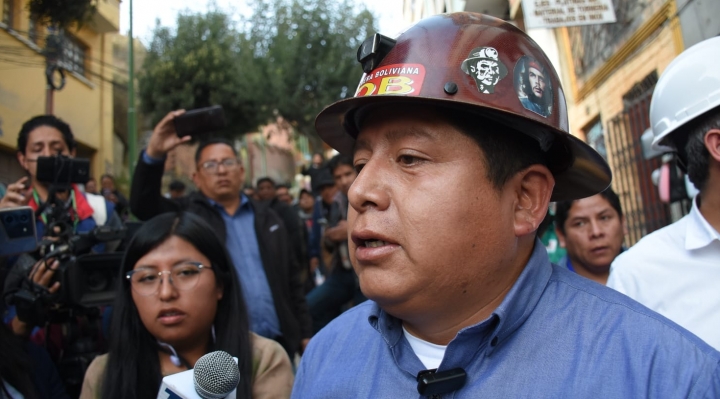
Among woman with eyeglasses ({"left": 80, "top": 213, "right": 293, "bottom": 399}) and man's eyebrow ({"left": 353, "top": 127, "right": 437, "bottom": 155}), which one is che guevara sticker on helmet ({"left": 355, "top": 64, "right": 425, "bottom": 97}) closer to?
man's eyebrow ({"left": 353, "top": 127, "right": 437, "bottom": 155})

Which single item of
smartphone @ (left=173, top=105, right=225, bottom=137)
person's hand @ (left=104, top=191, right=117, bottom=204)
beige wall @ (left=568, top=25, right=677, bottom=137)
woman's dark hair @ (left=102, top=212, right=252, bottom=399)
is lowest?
woman's dark hair @ (left=102, top=212, right=252, bottom=399)

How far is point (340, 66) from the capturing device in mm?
20781

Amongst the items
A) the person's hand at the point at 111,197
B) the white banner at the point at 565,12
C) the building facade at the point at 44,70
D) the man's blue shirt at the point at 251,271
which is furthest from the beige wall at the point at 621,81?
the person's hand at the point at 111,197

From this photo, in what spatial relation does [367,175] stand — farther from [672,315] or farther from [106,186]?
[106,186]

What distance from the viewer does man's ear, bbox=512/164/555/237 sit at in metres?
1.48

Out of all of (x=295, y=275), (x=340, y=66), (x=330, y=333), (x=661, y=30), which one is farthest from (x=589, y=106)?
(x=340, y=66)

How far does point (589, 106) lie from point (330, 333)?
9.33 metres

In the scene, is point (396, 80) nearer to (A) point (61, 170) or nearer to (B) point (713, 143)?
(B) point (713, 143)

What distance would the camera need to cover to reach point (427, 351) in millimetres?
1498

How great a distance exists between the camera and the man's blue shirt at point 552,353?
1.21m

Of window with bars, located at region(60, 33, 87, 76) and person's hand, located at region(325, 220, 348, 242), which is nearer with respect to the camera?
window with bars, located at region(60, 33, 87, 76)

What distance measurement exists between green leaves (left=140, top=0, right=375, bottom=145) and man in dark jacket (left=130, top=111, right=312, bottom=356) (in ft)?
52.6

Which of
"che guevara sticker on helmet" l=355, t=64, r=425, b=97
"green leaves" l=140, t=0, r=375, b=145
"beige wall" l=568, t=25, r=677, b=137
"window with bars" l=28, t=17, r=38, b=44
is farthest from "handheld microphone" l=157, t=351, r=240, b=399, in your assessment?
"green leaves" l=140, t=0, r=375, b=145

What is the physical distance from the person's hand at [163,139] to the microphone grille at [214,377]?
87.8 inches
